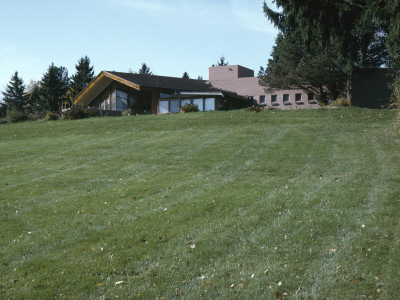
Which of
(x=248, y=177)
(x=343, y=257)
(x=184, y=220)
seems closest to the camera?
(x=343, y=257)

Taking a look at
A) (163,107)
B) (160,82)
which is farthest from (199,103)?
(160,82)

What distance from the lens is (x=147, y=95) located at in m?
38.2

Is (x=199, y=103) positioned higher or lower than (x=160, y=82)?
lower

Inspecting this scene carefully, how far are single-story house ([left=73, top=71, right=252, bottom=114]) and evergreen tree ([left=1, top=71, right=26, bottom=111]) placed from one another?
3002cm

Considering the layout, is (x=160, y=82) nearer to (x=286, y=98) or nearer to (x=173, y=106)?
(x=173, y=106)

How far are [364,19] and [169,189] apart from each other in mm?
6789

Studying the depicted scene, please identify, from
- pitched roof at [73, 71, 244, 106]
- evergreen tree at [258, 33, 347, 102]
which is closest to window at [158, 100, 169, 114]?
pitched roof at [73, 71, 244, 106]

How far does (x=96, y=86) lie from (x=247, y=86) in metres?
17.9

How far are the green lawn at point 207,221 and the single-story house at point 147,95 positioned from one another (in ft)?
62.5

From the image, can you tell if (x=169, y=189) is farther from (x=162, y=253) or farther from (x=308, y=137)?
(x=308, y=137)

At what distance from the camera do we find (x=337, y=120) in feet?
66.9

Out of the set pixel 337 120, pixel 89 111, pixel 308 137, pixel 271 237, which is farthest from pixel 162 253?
pixel 89 111

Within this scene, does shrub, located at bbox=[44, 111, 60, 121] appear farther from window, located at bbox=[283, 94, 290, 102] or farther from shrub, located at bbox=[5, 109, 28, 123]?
window, located at bbox=[283, 94, 290, 102]

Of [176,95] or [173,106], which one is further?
[176,95]
